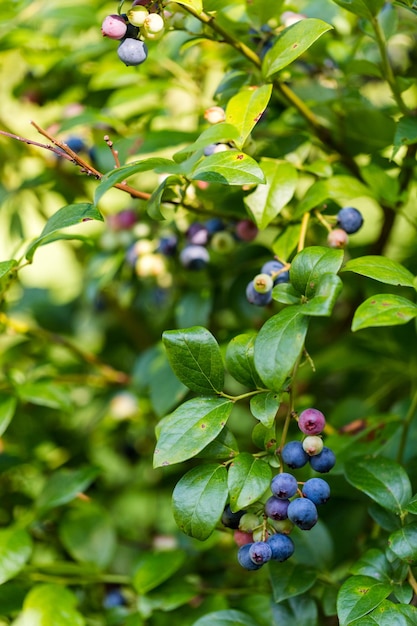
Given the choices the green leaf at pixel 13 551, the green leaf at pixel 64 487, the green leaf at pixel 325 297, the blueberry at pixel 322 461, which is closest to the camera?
the green leaf at pixel 325 297

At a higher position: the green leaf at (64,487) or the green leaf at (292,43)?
the green leaf at (292,43)

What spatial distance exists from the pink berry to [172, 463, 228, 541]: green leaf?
0.51 metres

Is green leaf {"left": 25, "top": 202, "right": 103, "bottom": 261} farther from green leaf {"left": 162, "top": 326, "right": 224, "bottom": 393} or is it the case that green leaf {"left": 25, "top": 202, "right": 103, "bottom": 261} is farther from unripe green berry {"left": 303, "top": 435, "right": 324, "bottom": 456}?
unripe green berry {"left": 303, "top": 435, "right": 324, "bottom": 456}

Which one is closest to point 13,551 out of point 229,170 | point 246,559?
point 246,559

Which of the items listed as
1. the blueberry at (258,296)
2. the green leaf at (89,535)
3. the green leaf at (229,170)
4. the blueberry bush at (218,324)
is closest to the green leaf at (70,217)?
the blueberry bush at (218,324)

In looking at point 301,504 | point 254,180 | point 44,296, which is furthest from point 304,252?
point 44,296

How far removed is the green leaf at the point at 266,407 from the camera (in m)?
0.79

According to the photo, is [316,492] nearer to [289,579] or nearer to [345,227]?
[289,579]

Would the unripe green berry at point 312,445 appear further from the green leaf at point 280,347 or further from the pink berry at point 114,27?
the pink berry at point 114,27

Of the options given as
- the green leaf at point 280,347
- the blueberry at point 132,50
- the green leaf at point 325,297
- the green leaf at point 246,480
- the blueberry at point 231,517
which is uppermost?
the blueberry at point 132,50

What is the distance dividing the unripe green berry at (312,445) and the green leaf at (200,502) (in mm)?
92

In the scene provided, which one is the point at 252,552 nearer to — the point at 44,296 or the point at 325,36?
Answer: the point at 325,36

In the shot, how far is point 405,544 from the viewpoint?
0.83 metres

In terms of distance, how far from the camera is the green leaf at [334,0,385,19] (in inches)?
37.4
